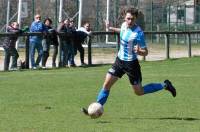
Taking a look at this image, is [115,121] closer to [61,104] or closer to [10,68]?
[61,104]

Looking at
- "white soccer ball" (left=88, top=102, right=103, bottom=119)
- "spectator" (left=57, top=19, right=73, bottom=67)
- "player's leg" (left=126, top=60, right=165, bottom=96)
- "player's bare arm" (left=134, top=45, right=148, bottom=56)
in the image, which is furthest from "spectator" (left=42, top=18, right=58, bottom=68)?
"player's bare arm" (left=134, top=45, right=148, bottom=56)

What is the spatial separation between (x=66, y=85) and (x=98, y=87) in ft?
3.51

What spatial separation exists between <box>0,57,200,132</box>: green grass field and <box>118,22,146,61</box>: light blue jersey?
1050 mm

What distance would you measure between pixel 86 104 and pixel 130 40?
2.49 m

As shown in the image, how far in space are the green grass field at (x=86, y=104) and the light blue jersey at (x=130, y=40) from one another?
3.44 ft

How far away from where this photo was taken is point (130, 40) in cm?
1102

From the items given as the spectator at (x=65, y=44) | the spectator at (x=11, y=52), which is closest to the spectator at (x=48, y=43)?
the spectator at (x=65, y=44)

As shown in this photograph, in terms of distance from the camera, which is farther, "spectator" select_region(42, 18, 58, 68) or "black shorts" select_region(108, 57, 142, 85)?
"spectator" select_region(42, 18, 58, 68)

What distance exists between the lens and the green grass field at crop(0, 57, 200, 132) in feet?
33.2

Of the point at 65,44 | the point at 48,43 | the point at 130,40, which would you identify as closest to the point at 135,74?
the point at 130,40

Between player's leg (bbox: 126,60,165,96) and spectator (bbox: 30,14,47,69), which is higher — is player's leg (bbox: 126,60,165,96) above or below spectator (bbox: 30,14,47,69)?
below

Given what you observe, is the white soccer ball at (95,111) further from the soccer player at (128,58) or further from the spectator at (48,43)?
the spectator at (48,43)

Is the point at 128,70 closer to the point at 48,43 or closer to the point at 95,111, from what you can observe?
the point at 95,111

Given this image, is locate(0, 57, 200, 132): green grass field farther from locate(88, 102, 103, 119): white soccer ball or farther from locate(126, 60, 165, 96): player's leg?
locate(126, 60, 165, 96): player's leg
